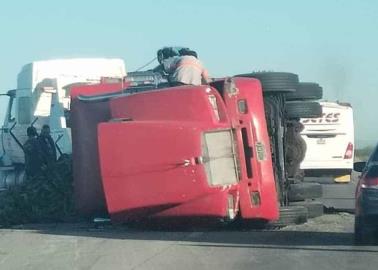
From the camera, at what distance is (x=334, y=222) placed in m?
17.6

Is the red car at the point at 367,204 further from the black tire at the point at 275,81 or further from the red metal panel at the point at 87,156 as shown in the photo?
the red metal panel at the point at 87,156

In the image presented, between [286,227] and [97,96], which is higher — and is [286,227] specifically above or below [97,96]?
below

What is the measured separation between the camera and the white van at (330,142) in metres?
26.0

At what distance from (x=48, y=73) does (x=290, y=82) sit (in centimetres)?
928

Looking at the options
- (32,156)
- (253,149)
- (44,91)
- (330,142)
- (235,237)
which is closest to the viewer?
(253,149)

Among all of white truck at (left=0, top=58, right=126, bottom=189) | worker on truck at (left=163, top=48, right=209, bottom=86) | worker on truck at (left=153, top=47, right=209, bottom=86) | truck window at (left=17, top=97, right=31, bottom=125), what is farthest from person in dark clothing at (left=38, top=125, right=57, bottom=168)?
worker on truck at (left=163, top=48, right=209, bottom=86)

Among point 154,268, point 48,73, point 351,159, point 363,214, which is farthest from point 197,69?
point 351,159

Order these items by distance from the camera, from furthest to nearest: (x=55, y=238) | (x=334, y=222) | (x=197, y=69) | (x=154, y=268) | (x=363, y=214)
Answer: (x=334, y=222), (x=197, y=69), (x=55, y=238), (x=363, y=214), (x=154, y=268)

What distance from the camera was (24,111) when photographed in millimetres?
24812

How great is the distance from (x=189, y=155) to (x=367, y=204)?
8.49 ft

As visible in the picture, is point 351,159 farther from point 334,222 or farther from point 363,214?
point 363,214

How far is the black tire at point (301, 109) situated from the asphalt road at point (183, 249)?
1995 millimetres

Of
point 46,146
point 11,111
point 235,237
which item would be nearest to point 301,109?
point 235,237

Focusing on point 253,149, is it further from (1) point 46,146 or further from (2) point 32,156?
(2) point 32,156
